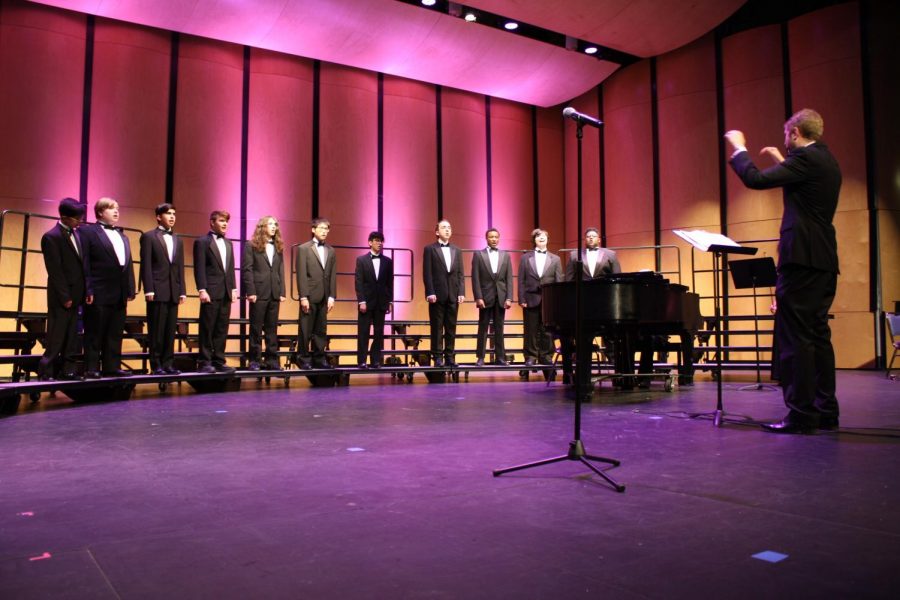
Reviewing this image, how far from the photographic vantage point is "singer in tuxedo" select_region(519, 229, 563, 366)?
21.6 ft

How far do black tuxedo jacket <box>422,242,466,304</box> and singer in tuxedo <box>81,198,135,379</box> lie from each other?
2843 millimetres

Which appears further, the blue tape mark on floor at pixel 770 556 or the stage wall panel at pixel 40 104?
the stage wall panel at pixel 40 104

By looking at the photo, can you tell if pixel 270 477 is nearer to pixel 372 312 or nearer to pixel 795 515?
pixel 795 515

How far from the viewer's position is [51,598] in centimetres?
116

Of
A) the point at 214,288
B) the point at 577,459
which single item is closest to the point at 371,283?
the point at 214,288

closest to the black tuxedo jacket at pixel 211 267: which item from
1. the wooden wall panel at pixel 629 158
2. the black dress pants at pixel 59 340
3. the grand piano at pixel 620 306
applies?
the black dress pants at pixel 59 340

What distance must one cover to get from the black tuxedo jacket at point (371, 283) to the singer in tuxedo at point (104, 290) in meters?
2.18

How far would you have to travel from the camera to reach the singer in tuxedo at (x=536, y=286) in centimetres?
659

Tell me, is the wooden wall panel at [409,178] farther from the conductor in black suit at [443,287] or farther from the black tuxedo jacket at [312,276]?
the black tuxedo jacket at [312,276]

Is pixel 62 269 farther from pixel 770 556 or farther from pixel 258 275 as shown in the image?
pixel 770 556

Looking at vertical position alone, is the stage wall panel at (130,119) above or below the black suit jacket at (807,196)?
above

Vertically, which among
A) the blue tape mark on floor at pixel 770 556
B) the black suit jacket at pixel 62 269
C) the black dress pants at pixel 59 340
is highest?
the black suit jacket at pixel 62 269

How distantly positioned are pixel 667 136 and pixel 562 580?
9213 millimetres

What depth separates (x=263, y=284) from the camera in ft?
19.4
